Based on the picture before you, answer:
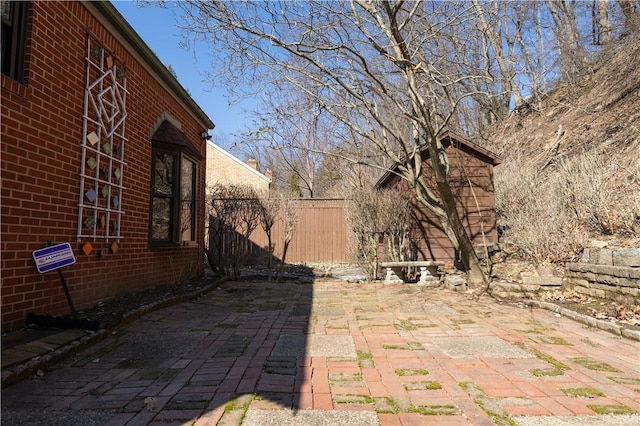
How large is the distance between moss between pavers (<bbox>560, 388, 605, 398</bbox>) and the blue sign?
14.1 ft

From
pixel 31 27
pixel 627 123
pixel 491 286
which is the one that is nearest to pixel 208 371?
pixel 31 27

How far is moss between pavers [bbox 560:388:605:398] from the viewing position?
2613 millimetres

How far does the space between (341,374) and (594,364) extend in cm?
210

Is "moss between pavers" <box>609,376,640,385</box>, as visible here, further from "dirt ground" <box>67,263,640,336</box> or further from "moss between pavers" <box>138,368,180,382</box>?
"moss between pavers" <box>138,368,180,382</box>

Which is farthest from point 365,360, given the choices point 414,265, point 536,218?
point 536,218

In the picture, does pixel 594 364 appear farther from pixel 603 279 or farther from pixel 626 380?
pixel 603 279

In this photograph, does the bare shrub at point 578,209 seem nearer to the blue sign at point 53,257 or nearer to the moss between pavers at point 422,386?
the moss between pavers at point 422,386

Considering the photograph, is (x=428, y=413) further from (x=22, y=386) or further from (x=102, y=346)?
(x=102, y=346)

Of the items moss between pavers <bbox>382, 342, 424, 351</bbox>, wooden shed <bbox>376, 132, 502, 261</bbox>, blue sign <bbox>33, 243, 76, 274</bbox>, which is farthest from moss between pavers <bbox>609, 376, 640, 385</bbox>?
wooden shed <bbox>376, 132, 502, 261</bbox>

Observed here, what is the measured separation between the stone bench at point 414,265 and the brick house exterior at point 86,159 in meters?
4.01

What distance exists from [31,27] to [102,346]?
2.99m

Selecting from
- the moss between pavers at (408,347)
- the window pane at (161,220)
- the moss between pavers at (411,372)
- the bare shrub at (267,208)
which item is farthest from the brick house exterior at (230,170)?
the moss between pavers at (411,372)

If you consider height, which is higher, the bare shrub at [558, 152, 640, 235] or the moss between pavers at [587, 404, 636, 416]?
the bare shrub at [558, 152, 640, 235]

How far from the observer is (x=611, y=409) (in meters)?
2.41
